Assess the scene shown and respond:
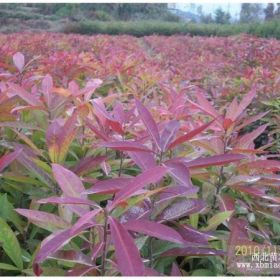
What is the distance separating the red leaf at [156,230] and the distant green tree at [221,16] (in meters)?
29.4

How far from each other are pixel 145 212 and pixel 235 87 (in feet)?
7.20

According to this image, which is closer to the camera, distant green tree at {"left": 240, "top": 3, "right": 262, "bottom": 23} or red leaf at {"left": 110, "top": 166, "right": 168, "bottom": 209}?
red leaf at {"left": 110, "top": 166, "right": 168, "bottom": 209}

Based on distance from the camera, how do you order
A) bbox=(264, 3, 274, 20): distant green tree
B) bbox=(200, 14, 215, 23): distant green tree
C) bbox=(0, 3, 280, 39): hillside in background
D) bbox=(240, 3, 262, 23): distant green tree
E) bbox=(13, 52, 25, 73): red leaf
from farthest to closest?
bbox=(200, 14, 215, 23): distant green tree, bbox=(240, 3, 262, 23): distant green tree, bbox=(264, 3, 274, 20): distant green tree, bbox=(0, 3, 280, 39): hillside in background, bbox=(13, 52, 25, 73): red leaf

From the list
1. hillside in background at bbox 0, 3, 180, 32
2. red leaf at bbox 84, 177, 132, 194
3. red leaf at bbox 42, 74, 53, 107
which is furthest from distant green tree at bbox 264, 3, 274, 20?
red leaf at bbox 84, 177, 132, 194

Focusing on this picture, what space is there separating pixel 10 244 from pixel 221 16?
30.7 metres

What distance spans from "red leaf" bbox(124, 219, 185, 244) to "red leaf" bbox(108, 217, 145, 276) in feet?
0.18

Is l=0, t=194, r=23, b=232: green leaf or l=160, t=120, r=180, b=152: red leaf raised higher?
l=160, t=120, r=180, b=152: red leaf

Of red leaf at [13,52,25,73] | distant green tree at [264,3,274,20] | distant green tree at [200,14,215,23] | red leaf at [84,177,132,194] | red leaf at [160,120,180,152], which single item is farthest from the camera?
distant green tree at [200,14,215,23]

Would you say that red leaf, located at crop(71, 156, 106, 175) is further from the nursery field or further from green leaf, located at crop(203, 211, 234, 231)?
green leaf, located at crop(203, 211, 234, 231)

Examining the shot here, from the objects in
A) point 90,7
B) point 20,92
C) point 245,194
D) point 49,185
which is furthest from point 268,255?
point 90,7

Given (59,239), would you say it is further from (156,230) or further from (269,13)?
(269,13)
